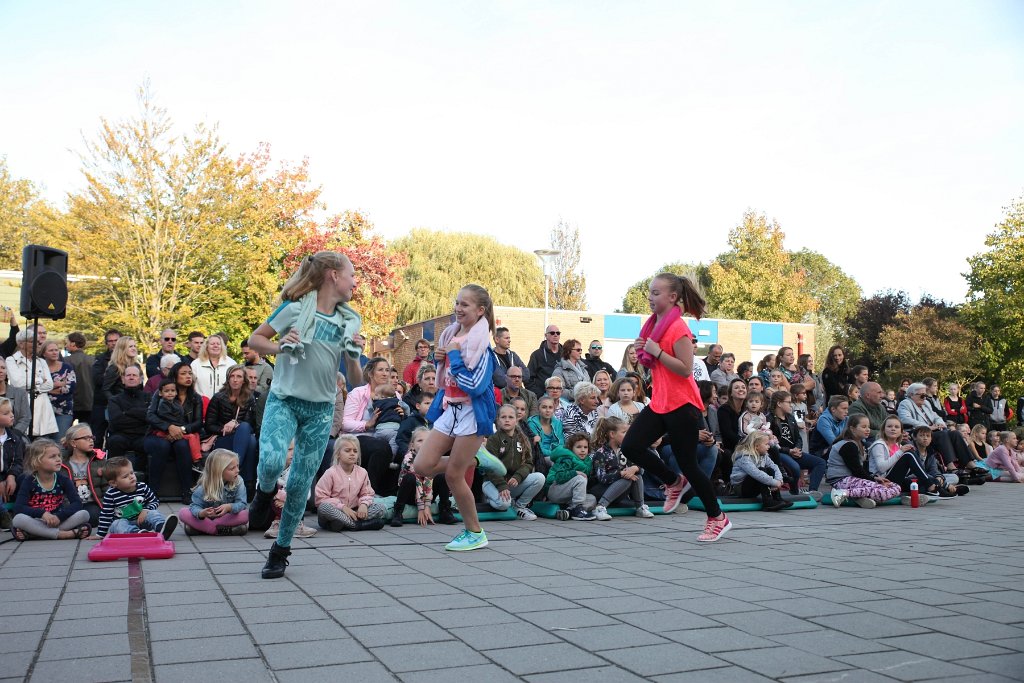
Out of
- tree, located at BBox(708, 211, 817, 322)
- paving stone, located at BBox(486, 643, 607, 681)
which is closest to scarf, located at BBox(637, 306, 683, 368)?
paving stone, located at BBox(486, 643, 607, 681)

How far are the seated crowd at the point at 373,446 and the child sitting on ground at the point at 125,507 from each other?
0.02 m

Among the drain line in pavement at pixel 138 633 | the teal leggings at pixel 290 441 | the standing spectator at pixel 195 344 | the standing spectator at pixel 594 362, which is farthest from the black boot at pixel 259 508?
the standing spectator at pixel 594 362

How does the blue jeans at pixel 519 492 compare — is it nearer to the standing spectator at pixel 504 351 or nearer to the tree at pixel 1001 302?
the standing spectator at pixel 504 351

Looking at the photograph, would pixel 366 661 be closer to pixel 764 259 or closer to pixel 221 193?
pixel 221 193

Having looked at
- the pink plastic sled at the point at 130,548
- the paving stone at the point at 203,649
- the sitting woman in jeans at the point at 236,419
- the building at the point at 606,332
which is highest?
the building at the point at 606,332

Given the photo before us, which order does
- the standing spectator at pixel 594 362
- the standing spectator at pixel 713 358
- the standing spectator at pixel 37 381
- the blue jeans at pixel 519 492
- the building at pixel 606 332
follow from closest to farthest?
the blue jeans at pixel 519 492
the standing spectator at pixel 37 381
the standing spectator at pixel 594 362
the standing spectator at pixel 713 358
the building at pixel 606 332

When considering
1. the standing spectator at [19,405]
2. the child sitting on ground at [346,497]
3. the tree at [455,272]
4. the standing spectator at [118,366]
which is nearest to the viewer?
the child sitting on ground at [346,497]

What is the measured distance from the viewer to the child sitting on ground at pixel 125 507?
7.40 meters

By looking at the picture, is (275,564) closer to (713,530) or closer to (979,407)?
(713,530)

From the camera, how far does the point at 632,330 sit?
3912 centimetres

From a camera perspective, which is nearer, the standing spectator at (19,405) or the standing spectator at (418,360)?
the standing spectator at (19,405)

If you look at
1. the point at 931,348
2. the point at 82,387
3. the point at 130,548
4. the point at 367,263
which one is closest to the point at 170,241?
the point at 367,263

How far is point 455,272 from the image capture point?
48.3 metres

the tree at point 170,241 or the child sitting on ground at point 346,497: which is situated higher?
the tree at point 170,241
